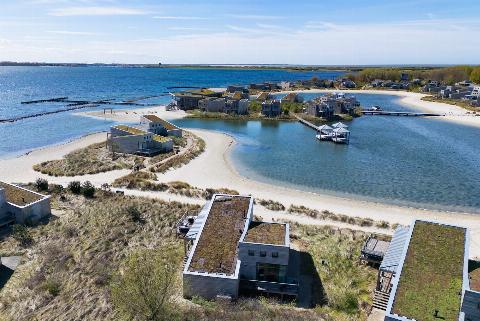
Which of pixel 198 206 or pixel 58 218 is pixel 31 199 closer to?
pixel 58 218

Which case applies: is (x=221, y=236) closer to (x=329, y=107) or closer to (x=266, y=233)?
(x=266, y=233)

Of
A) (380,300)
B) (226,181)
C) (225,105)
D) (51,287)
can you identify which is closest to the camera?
(380,300)

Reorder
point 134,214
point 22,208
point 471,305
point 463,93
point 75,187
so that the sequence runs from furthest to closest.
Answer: point 463,93 < point 75,187 < point 134,214 < point 22,208 < point 471,305

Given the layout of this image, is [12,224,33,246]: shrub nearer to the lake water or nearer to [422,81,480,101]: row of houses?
the lake water

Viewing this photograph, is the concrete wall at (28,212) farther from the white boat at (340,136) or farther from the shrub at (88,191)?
the white boat at (340,136)

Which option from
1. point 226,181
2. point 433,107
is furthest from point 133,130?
point 433,107

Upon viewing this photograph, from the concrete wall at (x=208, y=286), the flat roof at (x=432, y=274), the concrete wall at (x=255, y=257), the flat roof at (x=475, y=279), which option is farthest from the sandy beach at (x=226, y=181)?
the concrete wall at (x=208, y=286)

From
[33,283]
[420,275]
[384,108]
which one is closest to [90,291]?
[33,283]
